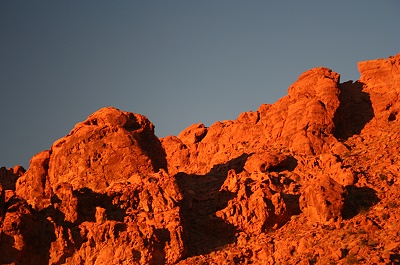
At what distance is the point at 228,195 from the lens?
52.4 metres

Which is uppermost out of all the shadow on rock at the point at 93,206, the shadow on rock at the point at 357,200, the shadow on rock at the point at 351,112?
the shadow on rock at the point at 351,112

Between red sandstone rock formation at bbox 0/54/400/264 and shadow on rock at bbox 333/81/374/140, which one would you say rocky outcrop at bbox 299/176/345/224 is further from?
shadow on rock at bbox 333/81/374/140

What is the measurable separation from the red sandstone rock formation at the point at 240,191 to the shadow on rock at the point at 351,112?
97mm

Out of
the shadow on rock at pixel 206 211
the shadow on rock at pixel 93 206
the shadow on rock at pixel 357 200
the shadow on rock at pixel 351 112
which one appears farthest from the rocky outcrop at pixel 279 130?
the shadow on rock at pixel 93 206

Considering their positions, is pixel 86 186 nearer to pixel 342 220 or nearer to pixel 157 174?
pixel 157 174

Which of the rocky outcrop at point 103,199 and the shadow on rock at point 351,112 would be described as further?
the shadow on rock at point 351,112

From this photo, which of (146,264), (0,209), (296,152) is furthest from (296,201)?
(0,209)

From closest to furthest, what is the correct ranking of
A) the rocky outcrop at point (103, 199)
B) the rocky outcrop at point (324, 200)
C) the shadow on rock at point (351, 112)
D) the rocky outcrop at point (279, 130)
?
the rocky outcrop at point (103, 199)
the rocky outcrop at point (324, 200)
the rocky outcrop at point (279, 130)
the shadow on rock at point (351, 112)

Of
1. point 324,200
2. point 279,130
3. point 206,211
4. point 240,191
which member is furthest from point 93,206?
point 279,130

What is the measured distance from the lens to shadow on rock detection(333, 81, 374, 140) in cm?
6000

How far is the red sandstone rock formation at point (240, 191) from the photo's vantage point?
1832 inches

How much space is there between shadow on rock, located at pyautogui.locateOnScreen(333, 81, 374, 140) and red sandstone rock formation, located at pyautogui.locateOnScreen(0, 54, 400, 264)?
0.10 m

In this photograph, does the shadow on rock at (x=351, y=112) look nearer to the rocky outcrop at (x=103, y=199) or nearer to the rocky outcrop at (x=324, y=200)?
the rocky outcrop at (x=324, y=200)

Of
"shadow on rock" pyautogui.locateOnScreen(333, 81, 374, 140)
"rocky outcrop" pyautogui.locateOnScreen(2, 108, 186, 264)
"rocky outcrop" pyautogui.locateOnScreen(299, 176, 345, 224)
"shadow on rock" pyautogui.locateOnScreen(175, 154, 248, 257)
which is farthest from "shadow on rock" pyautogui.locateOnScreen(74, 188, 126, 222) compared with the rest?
"shadow on rock" pyautogui.locateOnScreen(333, 81, 374, 140)
